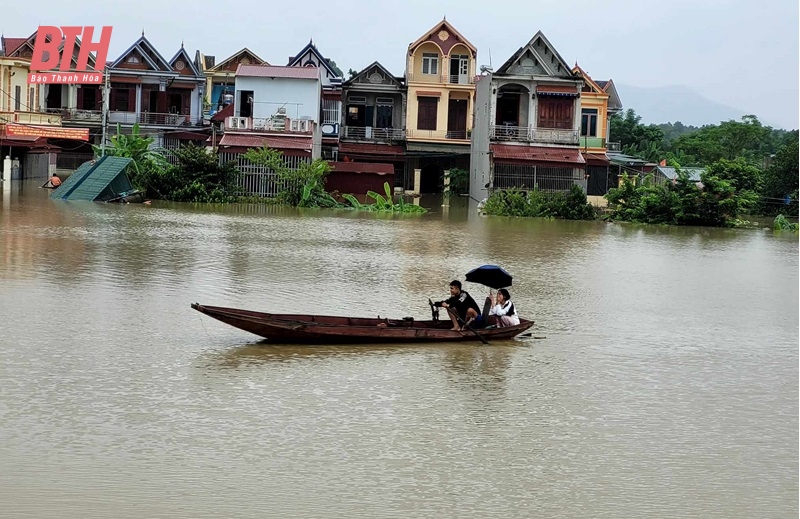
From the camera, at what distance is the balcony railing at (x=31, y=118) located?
51781 millimetres

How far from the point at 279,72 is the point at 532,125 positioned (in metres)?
11.9

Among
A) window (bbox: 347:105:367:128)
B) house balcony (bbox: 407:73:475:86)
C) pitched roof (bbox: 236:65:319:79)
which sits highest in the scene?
house balcony (bbox: 407:73:475:86)

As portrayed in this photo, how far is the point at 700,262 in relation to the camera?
30.3 metres

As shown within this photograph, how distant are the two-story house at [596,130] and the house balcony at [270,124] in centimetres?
1303

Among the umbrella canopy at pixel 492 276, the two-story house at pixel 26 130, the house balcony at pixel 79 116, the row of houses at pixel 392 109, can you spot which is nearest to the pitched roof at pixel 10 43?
the row of houses at pixel 392 109

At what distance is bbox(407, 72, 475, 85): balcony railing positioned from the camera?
56.5m

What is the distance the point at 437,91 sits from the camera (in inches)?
2227

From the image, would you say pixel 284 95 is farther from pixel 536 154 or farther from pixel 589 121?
pixel 589 121

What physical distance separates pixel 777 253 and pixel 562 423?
24414mm

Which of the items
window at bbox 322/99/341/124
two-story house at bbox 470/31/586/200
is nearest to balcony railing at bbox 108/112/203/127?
window at bbox 322/99/341/124

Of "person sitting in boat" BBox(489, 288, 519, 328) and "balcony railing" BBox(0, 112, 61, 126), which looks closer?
"person sitting in boat" BBox(489, 288, 519, 328)

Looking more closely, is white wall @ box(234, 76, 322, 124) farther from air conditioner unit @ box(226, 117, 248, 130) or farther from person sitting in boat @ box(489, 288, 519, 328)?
person sitting in boat @ box(489, 288, 519, 328)

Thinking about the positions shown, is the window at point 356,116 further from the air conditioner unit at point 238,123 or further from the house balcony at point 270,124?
the air conditioner unit at point 238,123

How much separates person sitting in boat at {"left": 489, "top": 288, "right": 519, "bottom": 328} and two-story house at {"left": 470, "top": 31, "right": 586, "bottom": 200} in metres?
32.1
